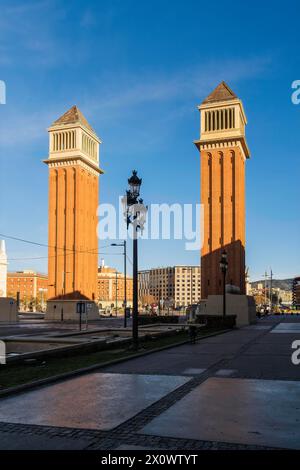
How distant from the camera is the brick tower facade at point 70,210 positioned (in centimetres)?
7738

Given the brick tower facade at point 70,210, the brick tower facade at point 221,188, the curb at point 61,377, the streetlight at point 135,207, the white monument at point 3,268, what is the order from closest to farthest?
the curb at point 61,377 < the streetlight at point 135,207 < the brick tower facade at point 221,188 < the brick tower facade at point 70,210 < the white monument at point 3,268

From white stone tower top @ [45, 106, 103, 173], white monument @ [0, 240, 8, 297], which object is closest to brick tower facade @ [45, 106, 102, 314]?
white stone tower top @ [45, 106, 103, 173]

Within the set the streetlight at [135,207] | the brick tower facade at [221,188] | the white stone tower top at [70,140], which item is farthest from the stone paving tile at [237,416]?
the white stone tower top at [70,140]

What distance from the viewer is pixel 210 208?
7075cm

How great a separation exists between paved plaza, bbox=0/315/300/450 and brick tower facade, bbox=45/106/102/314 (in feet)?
212

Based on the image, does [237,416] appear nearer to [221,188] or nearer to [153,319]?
[153,319]

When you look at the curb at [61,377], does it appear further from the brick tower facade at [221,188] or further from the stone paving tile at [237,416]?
the brick tower facade at [221,188]

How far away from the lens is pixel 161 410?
333 inches

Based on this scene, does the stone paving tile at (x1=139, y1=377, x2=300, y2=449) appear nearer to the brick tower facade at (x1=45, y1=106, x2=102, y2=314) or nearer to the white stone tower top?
the brick tower facade at (x1=45, y1=106, x2=102, y2=314)

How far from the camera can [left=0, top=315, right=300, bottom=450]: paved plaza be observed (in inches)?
261

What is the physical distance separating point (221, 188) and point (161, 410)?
63.6m

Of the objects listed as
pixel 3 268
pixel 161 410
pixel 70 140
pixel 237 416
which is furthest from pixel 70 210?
pixel 237 416

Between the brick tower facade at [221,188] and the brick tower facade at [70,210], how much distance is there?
19.6m
